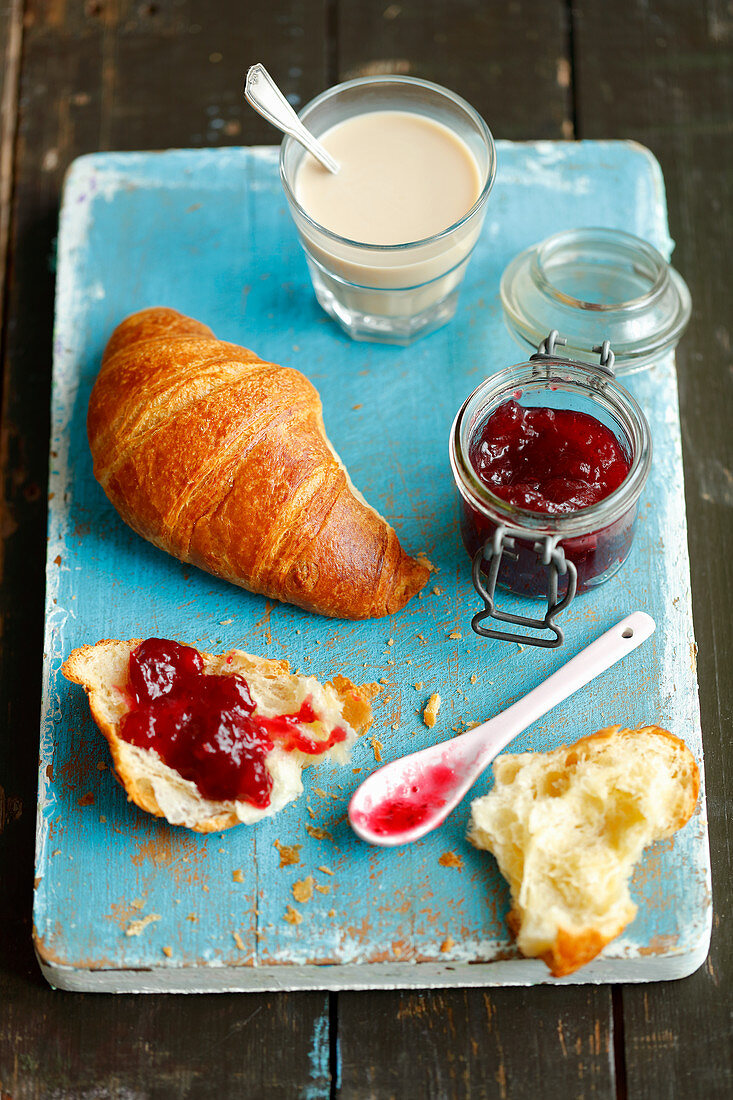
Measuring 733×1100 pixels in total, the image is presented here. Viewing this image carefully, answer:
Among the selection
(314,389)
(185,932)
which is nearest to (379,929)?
(185,932)

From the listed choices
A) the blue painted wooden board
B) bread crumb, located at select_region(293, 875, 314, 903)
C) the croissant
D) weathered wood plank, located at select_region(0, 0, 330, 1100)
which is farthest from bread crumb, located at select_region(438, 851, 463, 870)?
the croissant

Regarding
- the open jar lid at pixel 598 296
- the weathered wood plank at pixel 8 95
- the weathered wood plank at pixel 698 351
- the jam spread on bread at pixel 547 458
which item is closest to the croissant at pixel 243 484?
the jam spread on bread at pixel 547 458

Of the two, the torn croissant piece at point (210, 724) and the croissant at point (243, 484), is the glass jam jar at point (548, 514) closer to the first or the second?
the croissant at point (243, 484)

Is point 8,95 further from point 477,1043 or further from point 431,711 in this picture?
point 477,1043

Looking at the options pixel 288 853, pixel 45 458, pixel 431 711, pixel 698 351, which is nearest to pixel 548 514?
pixel 431 711

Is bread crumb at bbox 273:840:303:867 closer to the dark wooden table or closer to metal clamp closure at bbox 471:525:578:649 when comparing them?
the dark wooden table

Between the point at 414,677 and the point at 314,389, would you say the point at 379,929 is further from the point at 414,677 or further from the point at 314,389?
the point at 314,389
